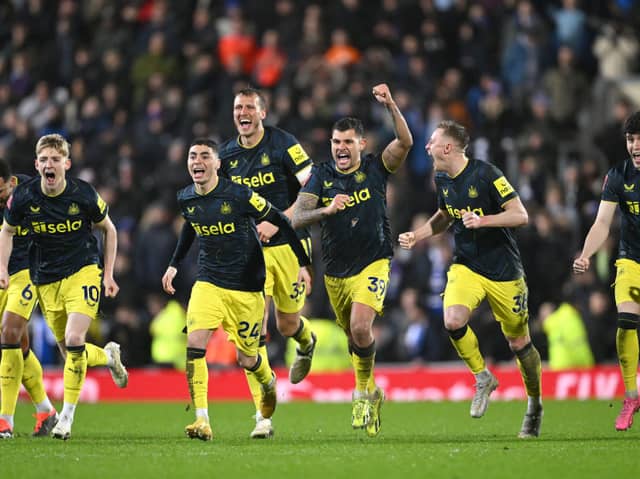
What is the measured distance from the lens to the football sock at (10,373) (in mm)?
12766

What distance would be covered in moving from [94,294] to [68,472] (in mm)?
3220

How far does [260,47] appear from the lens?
79.6 feet

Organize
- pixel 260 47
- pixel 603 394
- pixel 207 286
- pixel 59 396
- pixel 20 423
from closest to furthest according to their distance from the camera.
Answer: pixel 207 286 → pixel 20 423 → pixel 603 394 → pixel 59 396 → pixel 260 47

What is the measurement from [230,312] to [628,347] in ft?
11.9

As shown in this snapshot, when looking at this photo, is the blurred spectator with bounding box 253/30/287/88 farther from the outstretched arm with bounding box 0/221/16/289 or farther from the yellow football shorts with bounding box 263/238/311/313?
the outstretched arm with bounding box 0/221/16/289

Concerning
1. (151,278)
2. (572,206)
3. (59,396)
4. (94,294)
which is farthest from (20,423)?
(572,206)

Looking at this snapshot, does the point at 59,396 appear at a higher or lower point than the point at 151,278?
lower

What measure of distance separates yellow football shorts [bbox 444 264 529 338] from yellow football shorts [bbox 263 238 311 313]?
175 centimetres

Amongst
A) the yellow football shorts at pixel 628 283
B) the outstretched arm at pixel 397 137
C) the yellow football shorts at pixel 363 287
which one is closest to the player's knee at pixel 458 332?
the yellow football shorts at pixel 363 287

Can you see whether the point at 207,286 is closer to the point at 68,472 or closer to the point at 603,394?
the point at 68,472

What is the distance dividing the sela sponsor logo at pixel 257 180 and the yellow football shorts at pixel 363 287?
121cm

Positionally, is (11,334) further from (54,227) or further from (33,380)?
(54,227)

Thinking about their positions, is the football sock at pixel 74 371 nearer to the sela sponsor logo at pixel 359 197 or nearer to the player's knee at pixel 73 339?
the player's knee at pixel 73 339

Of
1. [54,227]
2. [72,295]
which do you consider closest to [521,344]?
[72,295]
